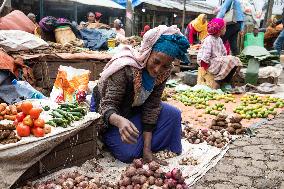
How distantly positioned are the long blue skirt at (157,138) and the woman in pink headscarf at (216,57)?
4.42 metres

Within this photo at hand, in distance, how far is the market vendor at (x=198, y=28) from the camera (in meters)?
12.5

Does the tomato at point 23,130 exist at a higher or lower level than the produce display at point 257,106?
higher

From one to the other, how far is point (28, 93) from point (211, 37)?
4.46m

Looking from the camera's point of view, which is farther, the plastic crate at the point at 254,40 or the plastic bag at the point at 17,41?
the plastic crate at the point at 254,40

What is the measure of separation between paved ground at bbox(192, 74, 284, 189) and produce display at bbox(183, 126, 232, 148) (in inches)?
5.0

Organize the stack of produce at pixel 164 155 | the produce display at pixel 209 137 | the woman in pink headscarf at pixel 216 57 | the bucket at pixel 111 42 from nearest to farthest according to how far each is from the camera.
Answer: the stack of produce at pixel 164 155 < the produce display at pixel 209 137 < the woman in pink headscarf at pixel 216 57 < the bucket at pixel 111 42

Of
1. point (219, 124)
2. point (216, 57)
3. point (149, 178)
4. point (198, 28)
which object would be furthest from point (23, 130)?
point (198, 28)

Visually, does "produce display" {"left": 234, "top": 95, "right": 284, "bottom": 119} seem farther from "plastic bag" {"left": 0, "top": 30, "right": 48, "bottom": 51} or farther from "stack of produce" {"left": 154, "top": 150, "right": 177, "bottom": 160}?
"plastic bag" {"left": 0, "top": 30, "right": 48, "bottom": 51}

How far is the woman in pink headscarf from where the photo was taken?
813cm

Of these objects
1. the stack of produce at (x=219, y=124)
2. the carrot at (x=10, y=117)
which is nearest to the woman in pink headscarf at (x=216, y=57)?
the stack of produce at (x=219, y=124)

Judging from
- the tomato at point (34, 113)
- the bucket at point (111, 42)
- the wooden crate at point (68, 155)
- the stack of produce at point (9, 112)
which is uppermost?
the bucket at point (111, 42)

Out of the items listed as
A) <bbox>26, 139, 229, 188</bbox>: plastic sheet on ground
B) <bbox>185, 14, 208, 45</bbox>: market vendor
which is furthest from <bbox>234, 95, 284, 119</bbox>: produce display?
<bbox>185, 14, 208, 45</bbox>: market vendor

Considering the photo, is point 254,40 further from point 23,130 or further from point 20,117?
point 23,130

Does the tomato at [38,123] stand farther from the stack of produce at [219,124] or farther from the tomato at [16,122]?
the stack of produce at [219,124]
